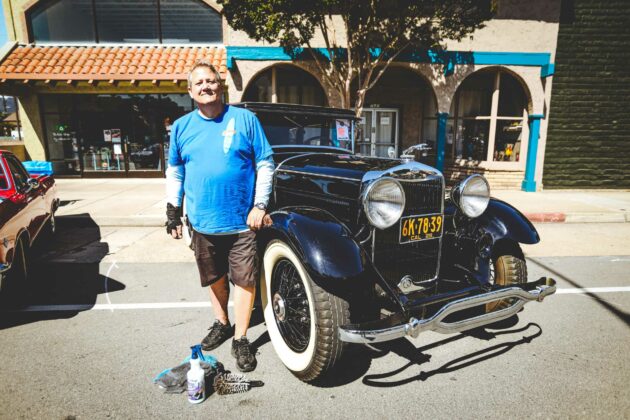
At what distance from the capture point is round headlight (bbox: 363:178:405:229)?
2.32 m

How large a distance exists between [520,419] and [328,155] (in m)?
2.39

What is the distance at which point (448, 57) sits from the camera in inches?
382

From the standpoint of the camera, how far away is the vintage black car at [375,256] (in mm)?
2117

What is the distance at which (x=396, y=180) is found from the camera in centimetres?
233

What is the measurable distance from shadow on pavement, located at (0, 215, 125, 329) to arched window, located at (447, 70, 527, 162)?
32.8 ft

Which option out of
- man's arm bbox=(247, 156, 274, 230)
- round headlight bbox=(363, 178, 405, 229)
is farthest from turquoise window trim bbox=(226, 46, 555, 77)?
round headlight bbox=(363, 178, 405, 229)

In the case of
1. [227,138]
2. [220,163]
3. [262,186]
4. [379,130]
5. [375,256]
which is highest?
→ [379,130]

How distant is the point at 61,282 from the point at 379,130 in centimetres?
965

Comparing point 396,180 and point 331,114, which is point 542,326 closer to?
point 396,180

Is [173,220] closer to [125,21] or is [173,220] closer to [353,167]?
[353,167]

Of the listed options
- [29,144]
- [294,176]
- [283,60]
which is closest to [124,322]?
[294,176]

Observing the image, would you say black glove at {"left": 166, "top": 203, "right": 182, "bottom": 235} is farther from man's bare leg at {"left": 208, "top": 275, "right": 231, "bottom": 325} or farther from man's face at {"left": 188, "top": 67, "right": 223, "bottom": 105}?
man's face at {"left": 188, "top": 67, "right": 223, "bottom": 105}

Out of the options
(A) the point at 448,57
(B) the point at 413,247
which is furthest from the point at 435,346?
(A) the point at 448,57

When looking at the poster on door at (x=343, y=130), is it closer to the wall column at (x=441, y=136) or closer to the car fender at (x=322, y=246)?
the car fender at (x=322, y=246)
